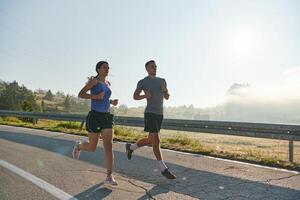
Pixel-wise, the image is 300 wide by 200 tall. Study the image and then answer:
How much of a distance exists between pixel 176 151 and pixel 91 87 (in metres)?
4.36

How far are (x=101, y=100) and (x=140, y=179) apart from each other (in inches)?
53.7

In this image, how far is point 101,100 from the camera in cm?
491

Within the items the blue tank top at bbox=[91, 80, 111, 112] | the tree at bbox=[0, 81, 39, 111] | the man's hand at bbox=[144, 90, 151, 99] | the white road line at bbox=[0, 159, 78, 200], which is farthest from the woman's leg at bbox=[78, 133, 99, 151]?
the tree at bbox=[0, 81, 39, 111]

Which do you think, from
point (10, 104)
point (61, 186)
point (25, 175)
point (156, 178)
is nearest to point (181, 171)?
point (156, 178)

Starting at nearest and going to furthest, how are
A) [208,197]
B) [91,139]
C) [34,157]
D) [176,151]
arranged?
[208,197]
[91,139]
[34,157]
[176,151]

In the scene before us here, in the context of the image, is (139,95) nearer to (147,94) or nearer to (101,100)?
(147,94)

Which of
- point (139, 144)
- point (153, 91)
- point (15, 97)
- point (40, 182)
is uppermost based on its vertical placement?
point (15, 97)

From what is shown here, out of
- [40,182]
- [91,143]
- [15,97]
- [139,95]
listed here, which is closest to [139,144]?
[139,95]

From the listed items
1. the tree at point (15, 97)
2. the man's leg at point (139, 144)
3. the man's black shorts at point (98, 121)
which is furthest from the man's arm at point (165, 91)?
the tree at point (15, 97)

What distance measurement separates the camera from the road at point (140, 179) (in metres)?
4.18

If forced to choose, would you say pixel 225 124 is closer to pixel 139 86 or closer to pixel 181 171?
pixel 181 171

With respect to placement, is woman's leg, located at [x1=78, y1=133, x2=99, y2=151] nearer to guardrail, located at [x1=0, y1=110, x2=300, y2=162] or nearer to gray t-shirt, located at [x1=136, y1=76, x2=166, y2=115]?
gray t-shirt, located at [x1=136, y1=76, x2=166, y2=115]

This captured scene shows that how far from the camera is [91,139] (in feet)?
16.7

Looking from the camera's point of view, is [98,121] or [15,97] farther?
[15,97]
